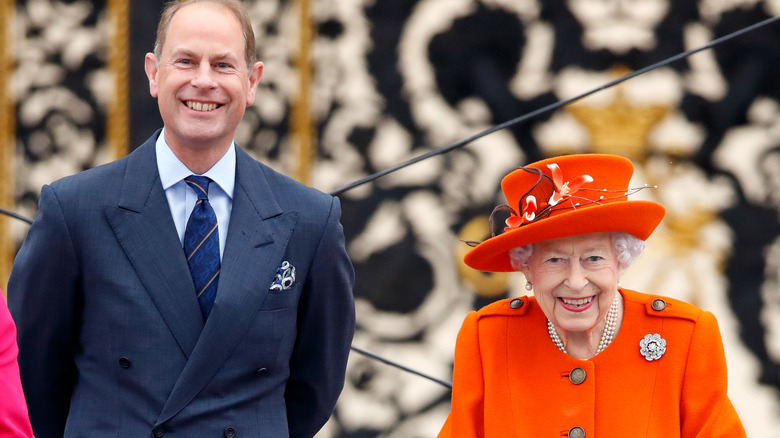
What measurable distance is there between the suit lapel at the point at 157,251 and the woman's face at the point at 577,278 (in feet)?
2.13

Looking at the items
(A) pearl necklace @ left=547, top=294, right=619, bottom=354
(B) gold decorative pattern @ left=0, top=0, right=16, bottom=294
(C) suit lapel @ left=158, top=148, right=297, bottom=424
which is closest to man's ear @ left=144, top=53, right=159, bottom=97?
(C) suit lapel @ left=158, top=148, right=297, bottom=424

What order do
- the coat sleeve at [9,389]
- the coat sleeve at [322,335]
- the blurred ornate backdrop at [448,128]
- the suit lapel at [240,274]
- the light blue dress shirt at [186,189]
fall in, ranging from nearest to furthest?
1. the coat sleeve at [9,389]
2. the suit lapel at [240,274]
3. the light blue dress shirt at [186,189]
4. the coat sleeve at [322,335]
5. the blurred ornate backdrop at [448,128]

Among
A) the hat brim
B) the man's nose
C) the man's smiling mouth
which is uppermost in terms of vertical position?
the man's nose

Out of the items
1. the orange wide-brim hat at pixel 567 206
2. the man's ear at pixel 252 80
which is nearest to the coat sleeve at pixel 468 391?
the orange wide-brim hat at pixel 567 206

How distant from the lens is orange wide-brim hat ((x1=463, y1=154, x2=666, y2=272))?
8.11 feet

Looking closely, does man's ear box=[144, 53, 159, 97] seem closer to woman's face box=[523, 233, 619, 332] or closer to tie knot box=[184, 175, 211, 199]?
tie knot box=[184, 175, 211, 199]

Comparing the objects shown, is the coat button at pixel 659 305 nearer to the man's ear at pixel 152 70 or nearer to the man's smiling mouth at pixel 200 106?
the man's smiling mouth at pixel 200 106

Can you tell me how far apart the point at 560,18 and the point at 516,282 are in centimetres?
74

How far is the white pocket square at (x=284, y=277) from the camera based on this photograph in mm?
2547

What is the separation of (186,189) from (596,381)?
0.86 meters

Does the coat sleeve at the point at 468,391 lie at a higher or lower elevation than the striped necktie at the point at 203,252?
lower

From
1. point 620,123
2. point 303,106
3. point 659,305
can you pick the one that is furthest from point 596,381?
point 303,106

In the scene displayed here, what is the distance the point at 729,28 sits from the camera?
370cm

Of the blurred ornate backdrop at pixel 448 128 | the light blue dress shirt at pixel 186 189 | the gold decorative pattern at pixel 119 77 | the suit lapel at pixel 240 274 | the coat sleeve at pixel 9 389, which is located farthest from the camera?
the gold decorative pattern at pixel 119 77
